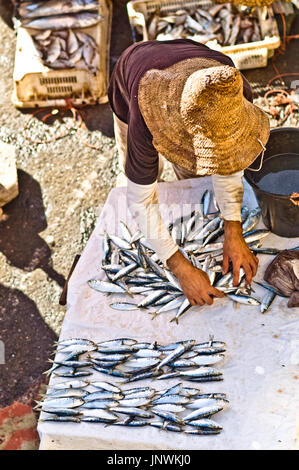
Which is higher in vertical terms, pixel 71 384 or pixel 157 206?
pixel 157 206

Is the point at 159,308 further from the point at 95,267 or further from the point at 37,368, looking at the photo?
the point at 37,368

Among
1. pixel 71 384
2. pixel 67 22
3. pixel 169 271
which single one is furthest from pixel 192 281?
pixel 67 22

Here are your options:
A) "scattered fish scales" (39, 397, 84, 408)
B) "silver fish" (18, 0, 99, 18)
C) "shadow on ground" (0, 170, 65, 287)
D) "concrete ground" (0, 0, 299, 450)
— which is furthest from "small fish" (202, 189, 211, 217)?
"silver fish" (18, 0, 99, 18)

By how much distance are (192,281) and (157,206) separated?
572mm

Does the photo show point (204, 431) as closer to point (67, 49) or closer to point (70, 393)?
point (70, 393)

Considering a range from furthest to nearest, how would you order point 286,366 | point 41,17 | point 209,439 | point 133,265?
point 41,17, point 133,265, point 286,366, point 209,439

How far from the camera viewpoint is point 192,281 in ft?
11.0

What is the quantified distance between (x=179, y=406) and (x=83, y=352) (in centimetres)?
72

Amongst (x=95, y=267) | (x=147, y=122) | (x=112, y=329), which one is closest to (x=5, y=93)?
(x=95, y=267)

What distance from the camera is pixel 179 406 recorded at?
3023mm

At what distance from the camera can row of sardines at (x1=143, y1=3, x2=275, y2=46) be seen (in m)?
5.78

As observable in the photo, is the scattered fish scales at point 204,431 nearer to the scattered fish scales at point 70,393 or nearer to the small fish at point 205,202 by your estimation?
the scattered fish scales at point 70,393

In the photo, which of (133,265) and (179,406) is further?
(133,265)

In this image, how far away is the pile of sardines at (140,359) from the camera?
3186 millimetres
